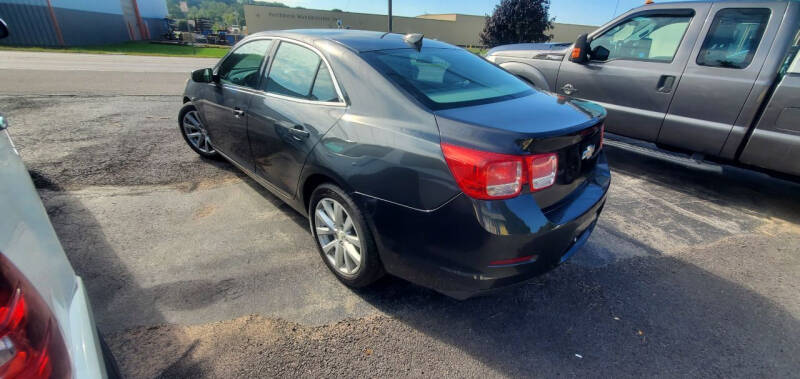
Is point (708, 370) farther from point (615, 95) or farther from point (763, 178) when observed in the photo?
point (763, 178)

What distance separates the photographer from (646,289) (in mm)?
2633

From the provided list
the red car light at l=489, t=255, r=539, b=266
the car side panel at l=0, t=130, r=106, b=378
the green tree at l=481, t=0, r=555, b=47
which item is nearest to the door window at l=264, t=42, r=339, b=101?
the red car light at l=489, t=255, r=539, b=266

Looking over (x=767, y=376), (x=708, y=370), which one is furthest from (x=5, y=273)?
(x=767, y=376)

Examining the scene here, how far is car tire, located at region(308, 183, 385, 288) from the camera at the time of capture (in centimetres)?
221

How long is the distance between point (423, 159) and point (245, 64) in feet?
7.75

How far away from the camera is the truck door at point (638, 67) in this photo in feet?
13.6

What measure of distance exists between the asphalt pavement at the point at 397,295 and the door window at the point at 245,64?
3.70ft

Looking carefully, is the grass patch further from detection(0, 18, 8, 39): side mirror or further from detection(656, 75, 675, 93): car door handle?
detection(656, 75, 675, 93): car door handle

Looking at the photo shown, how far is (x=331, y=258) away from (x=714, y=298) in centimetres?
269

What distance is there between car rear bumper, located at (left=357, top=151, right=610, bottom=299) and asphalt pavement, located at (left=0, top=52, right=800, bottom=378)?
429 millimetres

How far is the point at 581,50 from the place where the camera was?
15.5 feet

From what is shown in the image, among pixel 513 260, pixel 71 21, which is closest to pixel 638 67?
pixel 513 260

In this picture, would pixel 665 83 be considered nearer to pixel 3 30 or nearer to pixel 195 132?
pixel 195 132

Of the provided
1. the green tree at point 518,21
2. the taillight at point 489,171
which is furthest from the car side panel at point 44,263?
the green tree at point 518,21
